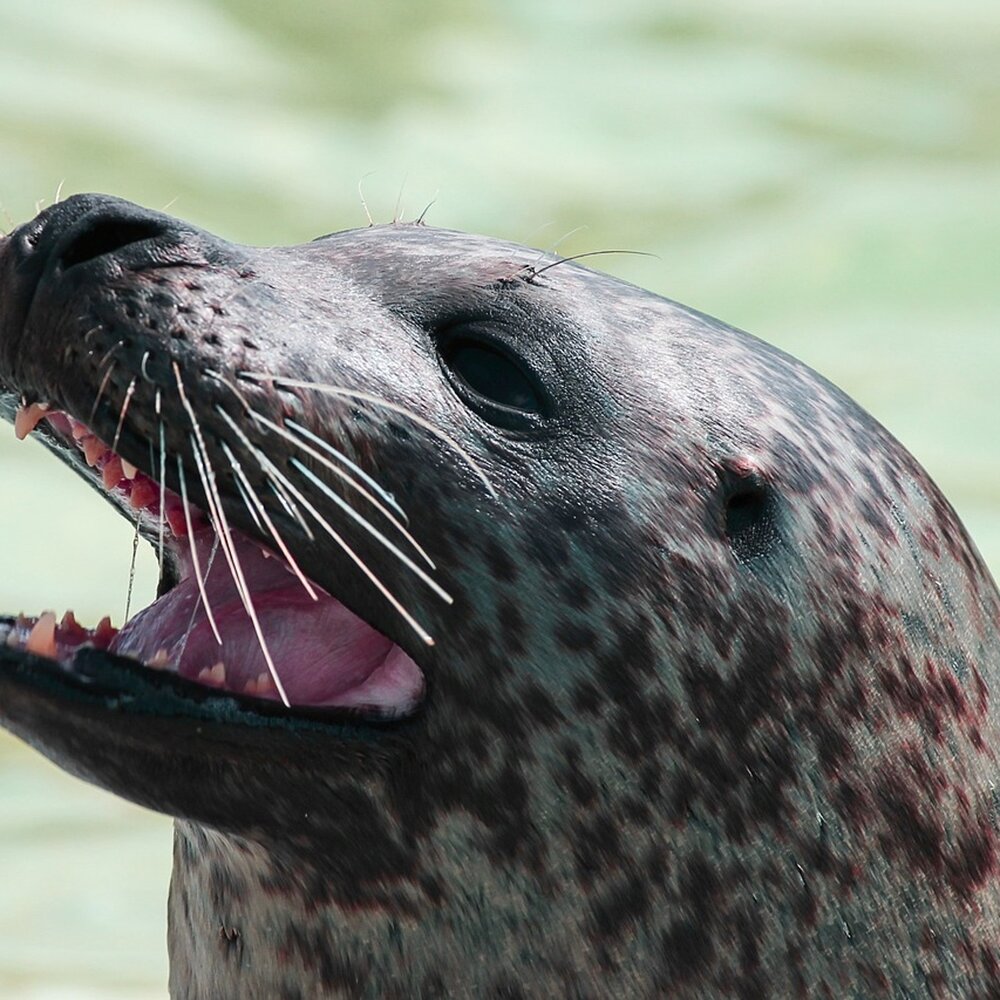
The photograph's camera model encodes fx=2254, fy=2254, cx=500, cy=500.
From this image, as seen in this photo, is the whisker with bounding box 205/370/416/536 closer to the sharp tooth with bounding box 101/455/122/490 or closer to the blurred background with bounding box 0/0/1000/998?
the sharp tooth with bounding box 101/455/122/490

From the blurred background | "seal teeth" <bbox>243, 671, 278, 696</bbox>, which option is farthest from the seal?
the blurred background

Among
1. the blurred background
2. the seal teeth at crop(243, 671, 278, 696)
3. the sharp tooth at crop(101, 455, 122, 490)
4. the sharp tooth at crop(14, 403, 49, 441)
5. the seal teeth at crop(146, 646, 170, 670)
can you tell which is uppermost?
the blurred background

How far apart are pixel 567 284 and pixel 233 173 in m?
4.70

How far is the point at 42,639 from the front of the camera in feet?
7.91

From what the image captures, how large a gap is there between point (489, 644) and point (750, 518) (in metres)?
0.36

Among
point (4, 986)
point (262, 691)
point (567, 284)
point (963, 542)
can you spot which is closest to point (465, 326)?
point (567, 284)

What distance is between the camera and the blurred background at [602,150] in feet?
21.2

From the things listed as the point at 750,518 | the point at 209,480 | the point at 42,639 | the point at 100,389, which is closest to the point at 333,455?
the point at 209,480

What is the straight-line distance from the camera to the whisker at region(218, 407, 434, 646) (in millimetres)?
2367

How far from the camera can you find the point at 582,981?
2549mm

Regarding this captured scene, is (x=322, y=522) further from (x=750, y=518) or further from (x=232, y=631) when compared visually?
(x=750, y=518)

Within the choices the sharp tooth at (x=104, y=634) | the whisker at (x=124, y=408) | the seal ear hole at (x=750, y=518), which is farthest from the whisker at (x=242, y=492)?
the seal ear hole at (x=750, y=518)

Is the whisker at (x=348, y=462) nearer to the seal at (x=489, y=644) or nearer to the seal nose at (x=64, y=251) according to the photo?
the seal at (x=489, y=644)

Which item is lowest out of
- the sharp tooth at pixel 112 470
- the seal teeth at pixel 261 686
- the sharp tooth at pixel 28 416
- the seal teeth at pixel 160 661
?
the seal teeth at pixel 261 686
